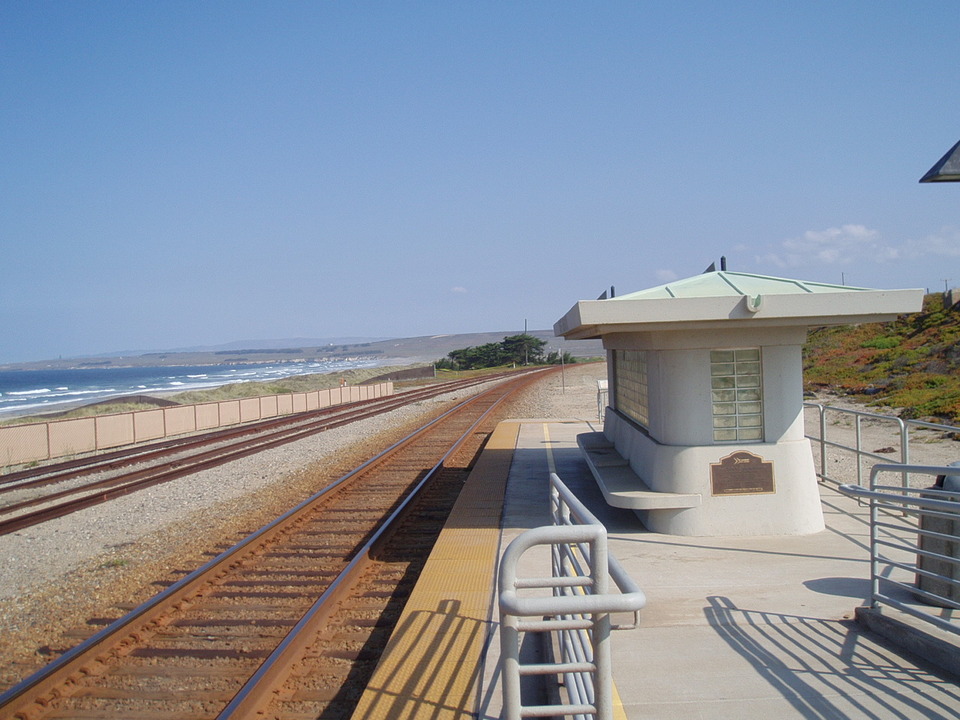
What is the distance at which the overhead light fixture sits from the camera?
6.05 m

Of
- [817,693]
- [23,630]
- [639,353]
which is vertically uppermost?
[639,353]

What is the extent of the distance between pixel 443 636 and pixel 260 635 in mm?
2012

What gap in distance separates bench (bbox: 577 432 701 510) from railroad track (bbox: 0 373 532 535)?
Result: 9042mm

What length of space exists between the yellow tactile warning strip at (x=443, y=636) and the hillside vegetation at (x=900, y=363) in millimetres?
17555

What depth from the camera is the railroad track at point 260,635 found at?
5500 millimetres

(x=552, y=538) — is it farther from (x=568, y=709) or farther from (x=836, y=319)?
(x=836, y=319)

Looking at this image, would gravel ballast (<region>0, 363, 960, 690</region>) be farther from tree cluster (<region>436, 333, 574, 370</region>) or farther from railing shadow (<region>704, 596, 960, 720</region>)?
tree cluster (<region>436, 333, 574, 370</region>)

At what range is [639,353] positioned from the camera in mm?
10047

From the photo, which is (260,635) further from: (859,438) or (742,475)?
(859,438)

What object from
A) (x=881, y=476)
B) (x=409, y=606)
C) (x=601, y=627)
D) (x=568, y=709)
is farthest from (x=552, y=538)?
(x=881, y=476)

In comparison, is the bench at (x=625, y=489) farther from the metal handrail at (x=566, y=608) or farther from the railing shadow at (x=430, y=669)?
the metal handrail at (x=566, y=608)

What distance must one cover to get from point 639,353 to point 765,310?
2719 mm

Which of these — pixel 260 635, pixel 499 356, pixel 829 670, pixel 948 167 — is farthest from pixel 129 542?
pixel 499 356

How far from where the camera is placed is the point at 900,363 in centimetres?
3353
